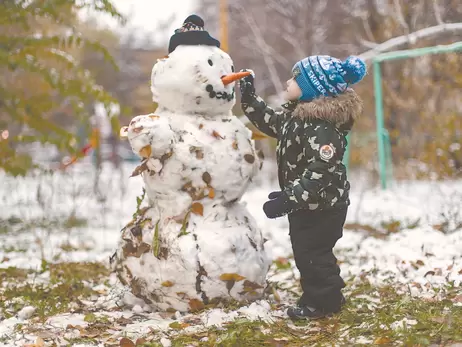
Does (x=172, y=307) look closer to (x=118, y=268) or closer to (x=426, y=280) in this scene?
(x=118, y=268)

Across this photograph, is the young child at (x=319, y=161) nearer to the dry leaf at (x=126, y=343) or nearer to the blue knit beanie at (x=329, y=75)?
the blue knit beanie at (x=329, y=75)

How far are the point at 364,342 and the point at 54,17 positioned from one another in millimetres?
4207

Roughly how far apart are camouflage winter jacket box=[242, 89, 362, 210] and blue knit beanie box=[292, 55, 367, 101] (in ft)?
0.17

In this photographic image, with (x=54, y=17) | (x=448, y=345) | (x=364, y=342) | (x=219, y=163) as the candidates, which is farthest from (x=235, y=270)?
(x=54, y=17)

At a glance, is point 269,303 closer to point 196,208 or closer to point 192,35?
point 196,208

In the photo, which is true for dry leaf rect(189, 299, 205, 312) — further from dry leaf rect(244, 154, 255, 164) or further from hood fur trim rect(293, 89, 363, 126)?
hood fur trim rect(293, 89, 363, 126)

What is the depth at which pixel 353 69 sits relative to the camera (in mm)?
3074

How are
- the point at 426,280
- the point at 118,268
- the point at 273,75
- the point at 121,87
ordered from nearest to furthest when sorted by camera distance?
1. the point at 118,268
2. the point at 426,280
3. the point at 273,75
4. the point at 121,87

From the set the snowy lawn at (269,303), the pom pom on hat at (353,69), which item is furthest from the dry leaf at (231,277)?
the pom pom on hat at (353,69)

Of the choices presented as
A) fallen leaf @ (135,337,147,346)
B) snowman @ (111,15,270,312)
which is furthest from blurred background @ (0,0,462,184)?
fallen leaf @ (135,337,147,346)

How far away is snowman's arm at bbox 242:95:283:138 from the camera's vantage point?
3.38 meters

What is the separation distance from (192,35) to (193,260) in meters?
1.38

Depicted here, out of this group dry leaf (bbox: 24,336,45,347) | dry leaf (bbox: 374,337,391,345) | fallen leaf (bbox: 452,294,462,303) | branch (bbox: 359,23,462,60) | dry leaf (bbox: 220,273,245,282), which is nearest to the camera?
dry leaf (bbox: 374,337,391,345)

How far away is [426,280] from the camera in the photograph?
3.65 meters
